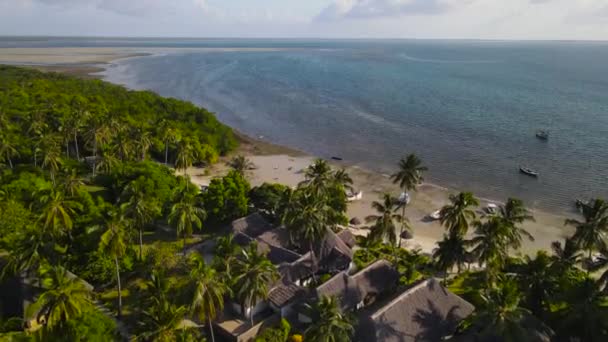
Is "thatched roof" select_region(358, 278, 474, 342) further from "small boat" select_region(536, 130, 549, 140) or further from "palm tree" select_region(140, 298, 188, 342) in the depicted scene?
"small boat" select_region(536, 130, 549, 140)

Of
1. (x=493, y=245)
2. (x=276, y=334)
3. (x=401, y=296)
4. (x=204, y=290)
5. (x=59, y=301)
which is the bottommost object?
(x=276, y=334)

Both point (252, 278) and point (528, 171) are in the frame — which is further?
point (528, 171)

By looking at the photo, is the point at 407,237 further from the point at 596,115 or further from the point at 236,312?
the point at 596,115

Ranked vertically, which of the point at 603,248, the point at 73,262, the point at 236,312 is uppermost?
the point at 603,248

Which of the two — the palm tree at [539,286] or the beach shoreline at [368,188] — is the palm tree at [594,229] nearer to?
the palm tree at [539,286]

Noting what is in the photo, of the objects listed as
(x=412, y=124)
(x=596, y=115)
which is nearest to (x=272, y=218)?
(x=412, y=124)

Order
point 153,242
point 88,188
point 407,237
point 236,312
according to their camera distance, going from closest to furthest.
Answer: point 236,312
point 153,242
point 407,237
point 88,188

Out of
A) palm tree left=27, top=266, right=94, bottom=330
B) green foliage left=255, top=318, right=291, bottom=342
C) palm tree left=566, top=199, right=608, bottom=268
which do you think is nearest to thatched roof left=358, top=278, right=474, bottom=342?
green foliage left=255, top=318, right=291, bottom=342

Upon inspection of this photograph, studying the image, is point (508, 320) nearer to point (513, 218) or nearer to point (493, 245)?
point (493, 245)

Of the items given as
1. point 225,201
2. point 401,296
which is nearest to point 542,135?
point 225,201
